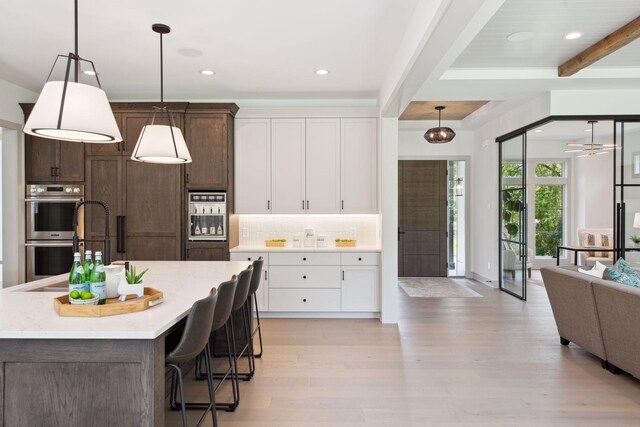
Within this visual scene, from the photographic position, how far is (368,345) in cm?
404

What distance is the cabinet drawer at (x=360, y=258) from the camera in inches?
195

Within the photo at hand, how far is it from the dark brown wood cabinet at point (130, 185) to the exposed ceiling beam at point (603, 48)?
3.78 m

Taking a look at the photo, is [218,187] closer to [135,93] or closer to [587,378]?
[135,93]

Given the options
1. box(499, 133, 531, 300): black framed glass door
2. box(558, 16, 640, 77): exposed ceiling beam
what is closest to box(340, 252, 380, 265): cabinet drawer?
box(499, 133, 531, 300): black framed glass door

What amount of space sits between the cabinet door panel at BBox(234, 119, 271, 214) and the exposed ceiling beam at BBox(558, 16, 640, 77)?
11.2 ft

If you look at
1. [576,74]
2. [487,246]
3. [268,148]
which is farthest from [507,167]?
[268,148]

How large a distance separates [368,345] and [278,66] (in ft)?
9.70

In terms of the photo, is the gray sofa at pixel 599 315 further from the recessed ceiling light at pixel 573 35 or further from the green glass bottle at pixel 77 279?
the green glass bottle at pixel 77 279

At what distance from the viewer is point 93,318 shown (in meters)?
1.91

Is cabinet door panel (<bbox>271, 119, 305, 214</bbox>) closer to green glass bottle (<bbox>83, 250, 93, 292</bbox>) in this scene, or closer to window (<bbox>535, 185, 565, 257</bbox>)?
green glass bottle (<bbox>83, 250, 93, 292</bbox>)

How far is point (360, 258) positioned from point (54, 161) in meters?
3.86

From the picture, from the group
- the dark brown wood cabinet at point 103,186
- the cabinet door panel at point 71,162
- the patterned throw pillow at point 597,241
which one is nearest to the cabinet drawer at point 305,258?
the dark brown wood cabinet at point 103,186

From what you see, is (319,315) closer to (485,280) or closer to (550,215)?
(485,280)

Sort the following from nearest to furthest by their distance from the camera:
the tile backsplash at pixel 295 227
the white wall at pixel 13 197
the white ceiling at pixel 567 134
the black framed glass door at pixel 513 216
Answer: the white wall at pixel 13 197
the tile backsplash at pixel 295 227
the black framed glass door at pixel 513 216
the white ceiling at pixel 567 134
